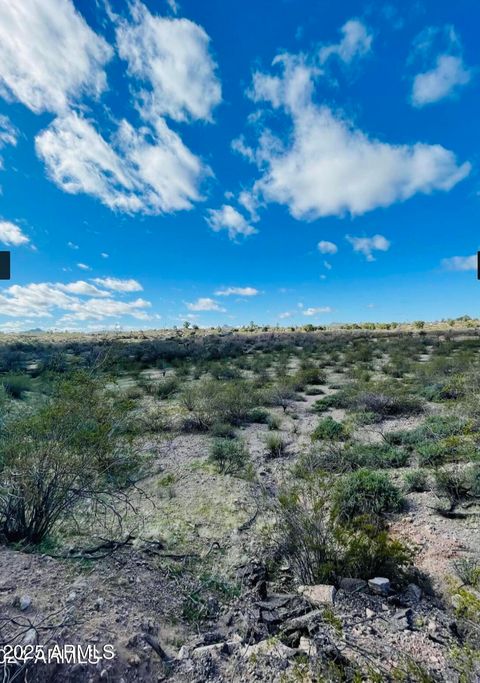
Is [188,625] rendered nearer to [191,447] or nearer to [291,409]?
[191,447]

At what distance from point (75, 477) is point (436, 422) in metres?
9.38

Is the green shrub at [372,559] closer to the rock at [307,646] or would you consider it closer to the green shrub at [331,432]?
the rock at [307,646]

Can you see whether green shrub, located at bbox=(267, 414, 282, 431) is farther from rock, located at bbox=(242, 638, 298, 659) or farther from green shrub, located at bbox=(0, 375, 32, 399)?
green shrub, located at bbox=(0, 375, 32, 399)

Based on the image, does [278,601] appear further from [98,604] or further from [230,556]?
[98,604]

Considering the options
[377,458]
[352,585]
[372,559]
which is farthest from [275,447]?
[352,585]

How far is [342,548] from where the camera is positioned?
4828 millimetres

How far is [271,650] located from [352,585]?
146cm

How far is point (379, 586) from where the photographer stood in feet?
13.3

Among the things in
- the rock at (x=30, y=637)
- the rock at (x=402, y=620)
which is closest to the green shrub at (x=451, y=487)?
the rock at (x=402, y=620)

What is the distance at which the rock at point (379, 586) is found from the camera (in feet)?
13.3

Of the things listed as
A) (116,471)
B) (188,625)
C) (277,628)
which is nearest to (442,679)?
(277,628)

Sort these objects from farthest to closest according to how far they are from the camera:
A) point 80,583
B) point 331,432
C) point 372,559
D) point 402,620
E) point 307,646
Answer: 1. point 331,432
2. point 372,559
3. point 80,583
4. point 402,620
5. point 307,646

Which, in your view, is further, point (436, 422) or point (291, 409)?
point (291, 409)

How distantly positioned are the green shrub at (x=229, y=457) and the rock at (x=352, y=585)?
4.38m
